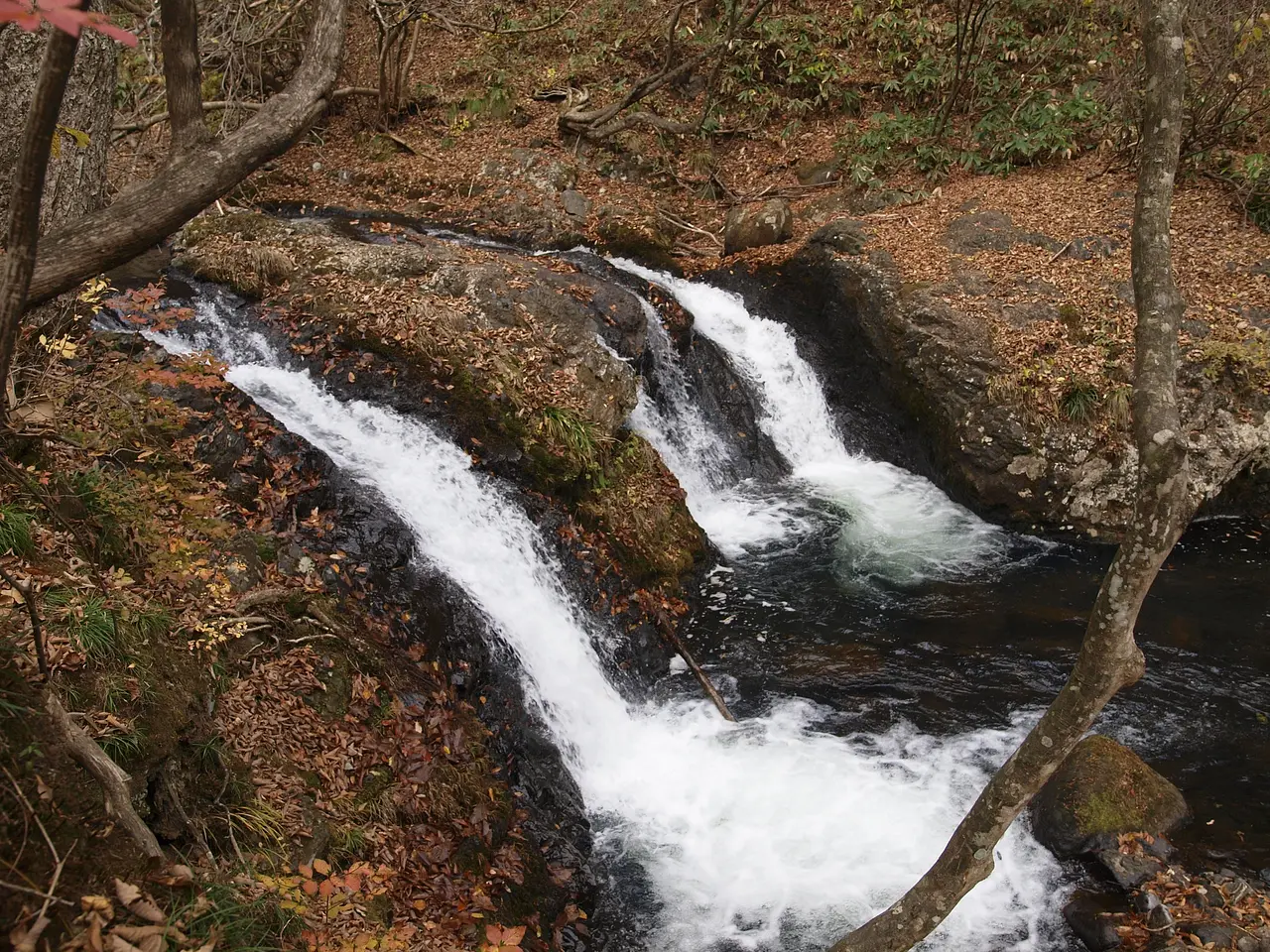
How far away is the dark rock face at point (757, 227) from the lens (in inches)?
523

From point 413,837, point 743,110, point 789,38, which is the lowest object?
point 413,837

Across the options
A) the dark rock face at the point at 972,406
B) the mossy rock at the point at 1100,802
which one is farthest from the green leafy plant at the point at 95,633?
the dark rock face at the point at 972,406

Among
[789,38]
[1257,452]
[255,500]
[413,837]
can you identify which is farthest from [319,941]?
[789,38]

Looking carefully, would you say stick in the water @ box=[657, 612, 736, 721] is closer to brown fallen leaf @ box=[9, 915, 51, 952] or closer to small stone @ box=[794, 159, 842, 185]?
brown fallen leaf @ box=[9, 915, 51, 952]

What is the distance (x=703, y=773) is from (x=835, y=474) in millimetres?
5602

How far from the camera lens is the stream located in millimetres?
5723

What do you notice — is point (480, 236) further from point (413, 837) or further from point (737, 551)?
point (413, 837)

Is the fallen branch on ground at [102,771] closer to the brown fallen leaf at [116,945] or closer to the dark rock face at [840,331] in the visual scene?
the brown fallen leaf at [116,945]

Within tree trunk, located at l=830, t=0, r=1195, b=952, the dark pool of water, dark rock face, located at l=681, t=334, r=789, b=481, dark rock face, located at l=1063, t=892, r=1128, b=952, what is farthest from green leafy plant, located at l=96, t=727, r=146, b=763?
dark rock face, located at l=681, t=334, r=789, b=481

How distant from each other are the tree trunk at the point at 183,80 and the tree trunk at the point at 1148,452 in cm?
384

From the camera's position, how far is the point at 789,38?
1658cm

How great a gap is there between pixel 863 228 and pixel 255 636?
10665mm

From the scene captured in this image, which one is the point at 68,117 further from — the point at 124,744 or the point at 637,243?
the point at 637,243

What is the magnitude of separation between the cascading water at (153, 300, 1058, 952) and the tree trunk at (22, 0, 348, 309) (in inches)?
154
